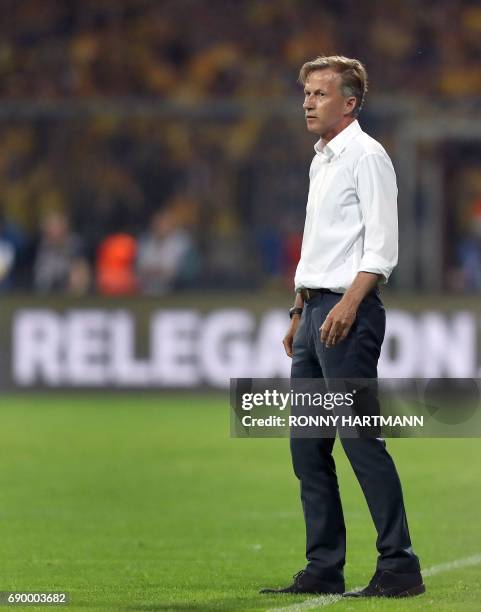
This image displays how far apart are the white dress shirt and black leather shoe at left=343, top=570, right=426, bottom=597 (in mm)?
1157

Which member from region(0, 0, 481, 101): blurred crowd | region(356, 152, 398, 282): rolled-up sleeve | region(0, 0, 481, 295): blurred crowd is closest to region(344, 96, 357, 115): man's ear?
region(356, 152, 398, 282): rolled-up sleeve

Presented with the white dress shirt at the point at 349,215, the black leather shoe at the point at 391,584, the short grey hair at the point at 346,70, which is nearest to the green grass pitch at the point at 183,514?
the black leather shoe at the point at 391,584

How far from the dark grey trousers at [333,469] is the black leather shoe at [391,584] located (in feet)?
0.09

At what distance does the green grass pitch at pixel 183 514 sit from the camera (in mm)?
7469

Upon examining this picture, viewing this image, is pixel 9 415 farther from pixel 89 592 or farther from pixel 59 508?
pixel 89 592

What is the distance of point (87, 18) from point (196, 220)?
886 cm

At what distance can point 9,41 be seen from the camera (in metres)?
26.7

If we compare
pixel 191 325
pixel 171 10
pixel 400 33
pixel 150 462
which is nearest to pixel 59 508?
pixel 150 462

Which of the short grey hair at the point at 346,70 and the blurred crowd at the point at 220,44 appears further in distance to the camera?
the blurred crowd at the point at 220,44

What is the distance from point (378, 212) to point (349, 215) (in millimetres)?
163

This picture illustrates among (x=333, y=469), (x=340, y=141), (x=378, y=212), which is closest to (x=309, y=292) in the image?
(x=378, y=212)

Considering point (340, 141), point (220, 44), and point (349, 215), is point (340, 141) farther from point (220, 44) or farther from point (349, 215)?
point (220, 44)

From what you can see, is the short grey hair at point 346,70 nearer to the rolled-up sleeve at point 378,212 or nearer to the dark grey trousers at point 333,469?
the rolled-up sleeve at point 378,212

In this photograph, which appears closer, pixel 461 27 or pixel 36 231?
pixel 36 231
